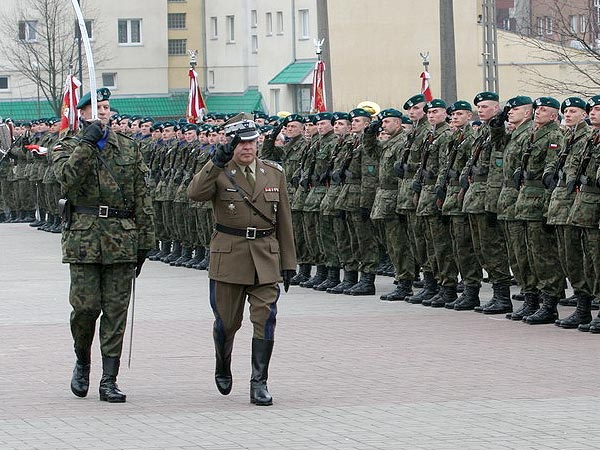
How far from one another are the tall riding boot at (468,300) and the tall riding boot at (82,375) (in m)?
6.43

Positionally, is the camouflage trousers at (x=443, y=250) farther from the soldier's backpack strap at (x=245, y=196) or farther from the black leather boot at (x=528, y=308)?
the soldier's backpack strap at (x=245, y=196)

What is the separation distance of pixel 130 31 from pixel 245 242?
6875cm

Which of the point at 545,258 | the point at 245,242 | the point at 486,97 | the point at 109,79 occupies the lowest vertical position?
the point at 545,258

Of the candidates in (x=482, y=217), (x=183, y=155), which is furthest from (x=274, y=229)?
(x=183, y=155)

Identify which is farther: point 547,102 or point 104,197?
point 547,102

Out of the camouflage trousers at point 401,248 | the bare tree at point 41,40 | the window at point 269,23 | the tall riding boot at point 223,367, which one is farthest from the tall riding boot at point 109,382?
the bare tree at point 41,40

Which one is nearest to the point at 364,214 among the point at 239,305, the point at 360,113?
the point at 360,113

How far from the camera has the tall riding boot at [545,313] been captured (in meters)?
15.7

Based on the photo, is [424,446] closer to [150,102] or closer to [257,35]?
[257,35]

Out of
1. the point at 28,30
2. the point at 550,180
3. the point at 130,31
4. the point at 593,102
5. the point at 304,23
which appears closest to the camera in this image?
the point at 593,102

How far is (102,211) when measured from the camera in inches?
446

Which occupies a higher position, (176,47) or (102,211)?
(176,47)

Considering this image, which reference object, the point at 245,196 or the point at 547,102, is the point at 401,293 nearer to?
the point at 547,102

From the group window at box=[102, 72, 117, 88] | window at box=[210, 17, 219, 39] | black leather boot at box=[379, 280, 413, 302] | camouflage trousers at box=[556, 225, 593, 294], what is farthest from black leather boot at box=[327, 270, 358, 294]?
window at box=[102, 72, 117, 88]
